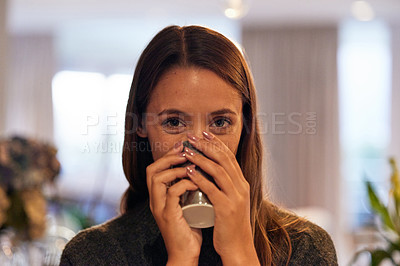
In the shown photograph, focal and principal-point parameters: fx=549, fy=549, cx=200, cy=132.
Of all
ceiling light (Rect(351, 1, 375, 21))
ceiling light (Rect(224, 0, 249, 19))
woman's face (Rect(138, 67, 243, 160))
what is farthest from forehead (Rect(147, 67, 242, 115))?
ceiling light (Rect(351, 1, 375, 21))

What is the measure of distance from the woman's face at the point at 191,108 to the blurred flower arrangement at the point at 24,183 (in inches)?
21.8

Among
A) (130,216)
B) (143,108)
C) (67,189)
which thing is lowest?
(67,189)

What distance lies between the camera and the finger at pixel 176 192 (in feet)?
2.66

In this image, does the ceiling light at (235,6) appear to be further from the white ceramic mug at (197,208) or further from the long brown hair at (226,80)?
the white ceramic mug at (197,208)

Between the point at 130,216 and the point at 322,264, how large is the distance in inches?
14.3

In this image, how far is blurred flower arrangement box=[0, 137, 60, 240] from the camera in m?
1.34

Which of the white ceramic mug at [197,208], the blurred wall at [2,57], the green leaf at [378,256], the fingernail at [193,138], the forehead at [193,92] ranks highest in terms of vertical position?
the blurred wall at [2,57]

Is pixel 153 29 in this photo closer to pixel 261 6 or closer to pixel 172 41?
pixel 261 6

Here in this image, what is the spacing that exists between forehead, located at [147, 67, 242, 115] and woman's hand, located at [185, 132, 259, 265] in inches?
2.2

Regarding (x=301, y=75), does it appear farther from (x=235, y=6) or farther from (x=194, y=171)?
(x=194, y=171)

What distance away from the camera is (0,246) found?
1364 mm

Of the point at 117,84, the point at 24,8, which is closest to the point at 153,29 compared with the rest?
the point at 24,8

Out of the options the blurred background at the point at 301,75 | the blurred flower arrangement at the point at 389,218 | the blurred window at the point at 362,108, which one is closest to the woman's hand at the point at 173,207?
the blurred flower arrangement at the point at 389,218

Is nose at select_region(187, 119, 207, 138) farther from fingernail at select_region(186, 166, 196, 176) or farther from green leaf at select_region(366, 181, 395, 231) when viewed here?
green leaf at select_region(366, 181, 395, 231)
